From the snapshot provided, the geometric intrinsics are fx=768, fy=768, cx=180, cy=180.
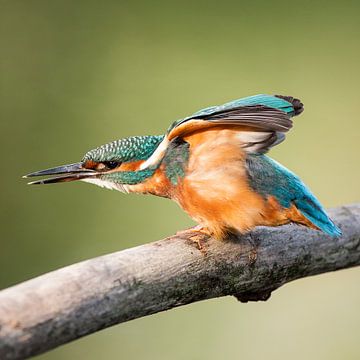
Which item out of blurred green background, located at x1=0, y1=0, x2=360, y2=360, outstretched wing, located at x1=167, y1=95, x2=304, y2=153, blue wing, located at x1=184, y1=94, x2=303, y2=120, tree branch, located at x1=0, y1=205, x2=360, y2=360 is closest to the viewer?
tree branch, located at x1=0, y1=205, x2=360, y2=360

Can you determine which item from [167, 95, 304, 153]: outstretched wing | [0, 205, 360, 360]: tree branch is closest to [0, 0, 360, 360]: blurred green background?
[0, 205, 360, 360]: tree branch

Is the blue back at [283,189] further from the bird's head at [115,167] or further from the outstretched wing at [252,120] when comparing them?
the bird's head at [115,167]

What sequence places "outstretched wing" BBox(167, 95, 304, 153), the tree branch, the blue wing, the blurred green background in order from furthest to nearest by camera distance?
the blurred green background → the blue wing → "outstretched wing" BBox(167, 95, 304, 153) → the tree branch

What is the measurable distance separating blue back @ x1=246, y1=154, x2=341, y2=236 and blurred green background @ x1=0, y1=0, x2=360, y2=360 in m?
1.04

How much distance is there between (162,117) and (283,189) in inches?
50.9

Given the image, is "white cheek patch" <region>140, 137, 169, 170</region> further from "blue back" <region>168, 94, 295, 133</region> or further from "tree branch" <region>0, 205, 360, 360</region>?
"tree branch" <region>0, 205, 360, 360</region>

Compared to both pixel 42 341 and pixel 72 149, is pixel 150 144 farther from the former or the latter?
pixel 72 149

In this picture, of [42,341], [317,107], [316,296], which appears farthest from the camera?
[317,107]

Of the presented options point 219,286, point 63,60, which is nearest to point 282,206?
point 219,286

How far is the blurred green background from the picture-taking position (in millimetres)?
2883

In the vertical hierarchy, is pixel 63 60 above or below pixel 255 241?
above

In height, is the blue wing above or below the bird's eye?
above

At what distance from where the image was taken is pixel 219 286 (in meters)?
1.72

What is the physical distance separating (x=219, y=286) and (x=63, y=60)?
180 centimetres
